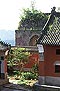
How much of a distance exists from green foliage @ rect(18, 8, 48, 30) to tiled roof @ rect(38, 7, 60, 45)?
16.5 metres

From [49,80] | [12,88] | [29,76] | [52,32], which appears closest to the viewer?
[12,88]

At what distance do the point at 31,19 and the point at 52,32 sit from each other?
18702 millimetres

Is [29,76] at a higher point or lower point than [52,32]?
lower

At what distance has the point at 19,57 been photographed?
26.6 meters

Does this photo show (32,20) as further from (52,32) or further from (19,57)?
(52,32)

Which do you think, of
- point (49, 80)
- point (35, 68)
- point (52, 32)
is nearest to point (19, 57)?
point (35, 68)

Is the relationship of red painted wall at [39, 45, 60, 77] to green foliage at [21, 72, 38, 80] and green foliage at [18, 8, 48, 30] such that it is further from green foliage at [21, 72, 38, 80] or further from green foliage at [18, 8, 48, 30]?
green foliage at [18, 8, 48, 30]


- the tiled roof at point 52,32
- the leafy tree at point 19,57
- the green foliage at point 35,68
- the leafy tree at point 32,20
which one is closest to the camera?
the tiled roof at point 52,32

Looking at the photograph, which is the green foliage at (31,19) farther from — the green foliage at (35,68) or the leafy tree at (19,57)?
the green foliage at (35,68)

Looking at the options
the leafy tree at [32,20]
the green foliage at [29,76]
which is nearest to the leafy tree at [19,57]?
the green foliage at [29,76]

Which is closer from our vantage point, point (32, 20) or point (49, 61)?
point (49, 61)

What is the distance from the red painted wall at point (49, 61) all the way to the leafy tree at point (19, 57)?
15.0 feet

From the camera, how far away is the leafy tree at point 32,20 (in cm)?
4109

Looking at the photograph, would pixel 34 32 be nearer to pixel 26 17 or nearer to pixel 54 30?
pixel 26 17
